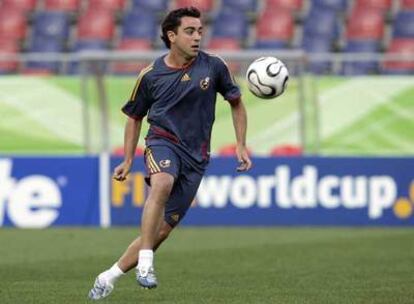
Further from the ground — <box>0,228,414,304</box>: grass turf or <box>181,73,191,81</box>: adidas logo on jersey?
<box>181,73,191,81</box>: adidas logo on jersey

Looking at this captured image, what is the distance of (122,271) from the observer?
9508 mm

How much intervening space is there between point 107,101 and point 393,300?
36.0 ft

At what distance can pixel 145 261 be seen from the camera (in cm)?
921

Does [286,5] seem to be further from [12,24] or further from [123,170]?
[123,170]

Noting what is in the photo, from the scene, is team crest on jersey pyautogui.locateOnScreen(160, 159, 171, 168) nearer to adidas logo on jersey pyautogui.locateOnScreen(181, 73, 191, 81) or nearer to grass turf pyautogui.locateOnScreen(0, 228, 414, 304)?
adidas logo on jersey pyautogui.locateOnScreen(181, 73, 191, 81)

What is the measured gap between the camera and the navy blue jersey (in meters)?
9.64

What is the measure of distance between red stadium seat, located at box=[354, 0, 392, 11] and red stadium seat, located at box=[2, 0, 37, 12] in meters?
6.69

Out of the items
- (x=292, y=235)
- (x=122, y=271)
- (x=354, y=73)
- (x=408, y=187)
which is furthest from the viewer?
(x=354, y=73)

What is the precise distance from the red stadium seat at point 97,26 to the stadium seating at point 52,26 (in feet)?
1.01

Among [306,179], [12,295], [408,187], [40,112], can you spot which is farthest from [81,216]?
[12,295]

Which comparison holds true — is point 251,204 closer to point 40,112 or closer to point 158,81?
point 40,112

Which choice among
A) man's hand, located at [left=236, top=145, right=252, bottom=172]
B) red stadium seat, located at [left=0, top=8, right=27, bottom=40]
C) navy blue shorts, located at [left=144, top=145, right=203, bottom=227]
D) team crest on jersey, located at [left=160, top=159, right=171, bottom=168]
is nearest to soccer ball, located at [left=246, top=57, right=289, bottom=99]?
man's hand, located at [left=236, top=145, right=252, bottom=172]

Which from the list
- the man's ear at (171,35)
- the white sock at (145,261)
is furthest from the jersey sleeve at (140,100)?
the white sock at (145,261)

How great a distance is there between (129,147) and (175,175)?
0.51 meters
